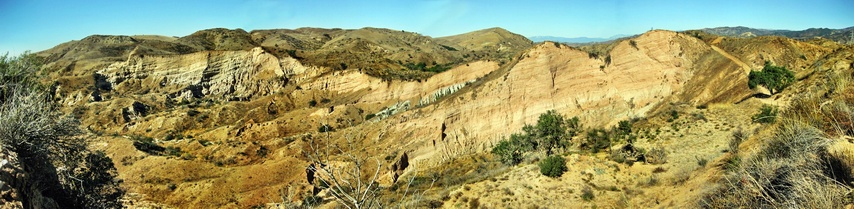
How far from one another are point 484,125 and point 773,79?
20048mm

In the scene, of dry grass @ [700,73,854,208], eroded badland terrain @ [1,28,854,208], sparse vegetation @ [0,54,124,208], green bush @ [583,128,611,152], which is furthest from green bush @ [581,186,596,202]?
sparse vegetation @ [0,54,124,208]

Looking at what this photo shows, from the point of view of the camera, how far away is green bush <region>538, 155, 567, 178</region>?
19837 mm

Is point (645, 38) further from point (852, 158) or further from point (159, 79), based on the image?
point (159, 79)

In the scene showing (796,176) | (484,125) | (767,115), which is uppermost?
(796,176)

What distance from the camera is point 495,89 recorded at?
129ft

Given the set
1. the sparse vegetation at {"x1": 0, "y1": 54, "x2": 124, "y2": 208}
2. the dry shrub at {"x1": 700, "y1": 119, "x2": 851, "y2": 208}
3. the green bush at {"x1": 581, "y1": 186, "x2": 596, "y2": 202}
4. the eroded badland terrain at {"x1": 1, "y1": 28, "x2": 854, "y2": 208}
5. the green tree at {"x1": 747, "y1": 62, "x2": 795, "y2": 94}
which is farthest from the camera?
the green tree at {"x1": 747, "y1": 62, "x2": 795, "y2": 94}

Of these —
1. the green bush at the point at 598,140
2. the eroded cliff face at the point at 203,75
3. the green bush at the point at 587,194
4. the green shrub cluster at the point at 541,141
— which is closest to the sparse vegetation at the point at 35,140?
Result: the green bush at the point at 587,194

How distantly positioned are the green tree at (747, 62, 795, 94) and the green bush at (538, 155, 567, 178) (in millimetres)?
15347

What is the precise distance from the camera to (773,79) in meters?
26.0

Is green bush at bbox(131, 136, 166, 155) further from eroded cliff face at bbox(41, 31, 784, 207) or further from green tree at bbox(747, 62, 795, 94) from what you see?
green tree at bbox(747, 62, 795, 94)

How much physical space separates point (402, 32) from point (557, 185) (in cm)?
13556

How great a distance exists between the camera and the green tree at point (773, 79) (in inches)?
1022

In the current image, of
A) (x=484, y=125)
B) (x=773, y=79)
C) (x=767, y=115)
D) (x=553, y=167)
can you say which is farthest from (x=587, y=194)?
(x=484, y=125)

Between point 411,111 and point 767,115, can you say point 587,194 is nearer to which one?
point 767,115
